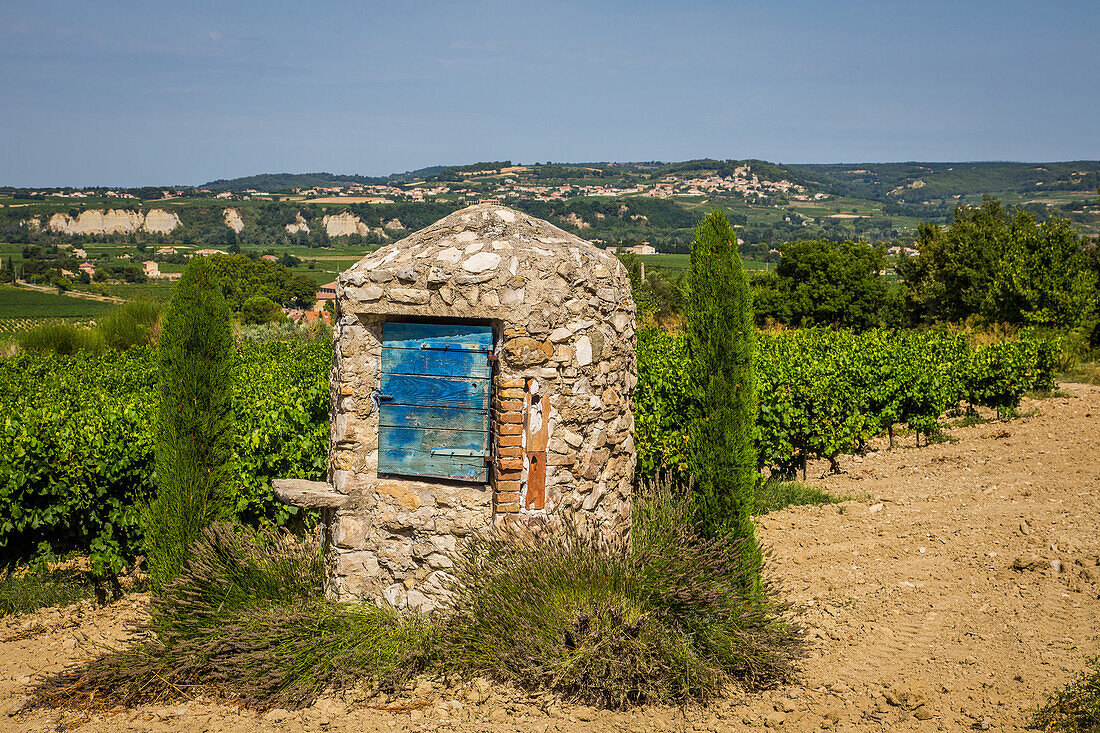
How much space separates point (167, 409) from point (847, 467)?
390 inches

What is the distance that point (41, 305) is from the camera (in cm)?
6047

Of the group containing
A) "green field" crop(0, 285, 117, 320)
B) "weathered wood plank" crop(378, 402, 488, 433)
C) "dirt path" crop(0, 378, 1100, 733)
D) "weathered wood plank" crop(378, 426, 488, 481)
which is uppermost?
"weathered wood plank" crop(378, 402, 488, 433)

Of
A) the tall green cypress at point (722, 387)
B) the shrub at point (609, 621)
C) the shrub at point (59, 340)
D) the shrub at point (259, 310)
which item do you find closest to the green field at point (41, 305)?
the shrub at point (259, 310)

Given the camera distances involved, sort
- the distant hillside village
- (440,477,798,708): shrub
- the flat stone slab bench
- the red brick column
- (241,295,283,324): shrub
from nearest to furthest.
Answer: (440,477,798,708): shrub, the red brick column, the flat stone slab bench, (241,295,283,324): shrub, the distant hillside village

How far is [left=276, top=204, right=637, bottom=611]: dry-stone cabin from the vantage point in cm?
527

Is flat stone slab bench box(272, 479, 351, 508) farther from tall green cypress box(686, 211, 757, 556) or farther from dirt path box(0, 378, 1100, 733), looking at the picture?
tall green cypress box(686, 211, 757, 556)

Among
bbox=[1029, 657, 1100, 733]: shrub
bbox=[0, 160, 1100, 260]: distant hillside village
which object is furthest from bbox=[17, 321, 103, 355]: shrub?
bbox=[0, 160, 1100, 260]: distant hillside village

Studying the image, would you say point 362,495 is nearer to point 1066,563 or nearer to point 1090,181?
point 1066,563

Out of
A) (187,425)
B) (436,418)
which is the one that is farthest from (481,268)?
(187,425)

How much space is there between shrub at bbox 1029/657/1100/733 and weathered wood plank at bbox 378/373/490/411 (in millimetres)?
3978

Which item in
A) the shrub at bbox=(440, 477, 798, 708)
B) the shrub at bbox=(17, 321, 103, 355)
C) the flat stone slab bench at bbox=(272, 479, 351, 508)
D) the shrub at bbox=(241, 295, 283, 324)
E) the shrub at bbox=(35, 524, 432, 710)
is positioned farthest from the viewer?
the shrub at bbox=(241, 295, 283, 324)

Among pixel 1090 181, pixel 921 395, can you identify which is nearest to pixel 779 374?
pixel 921 395

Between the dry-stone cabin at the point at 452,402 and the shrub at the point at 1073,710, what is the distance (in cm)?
293

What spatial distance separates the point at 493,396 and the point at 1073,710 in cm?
407
